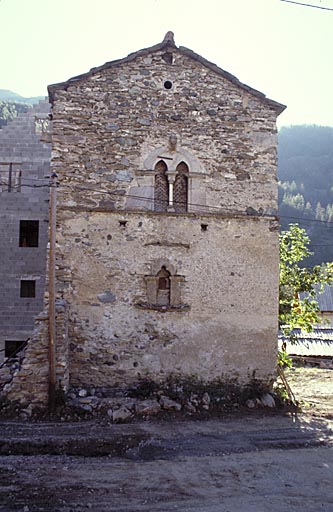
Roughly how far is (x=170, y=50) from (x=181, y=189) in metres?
3.52

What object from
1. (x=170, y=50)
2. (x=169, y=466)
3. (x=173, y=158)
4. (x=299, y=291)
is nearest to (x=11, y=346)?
(x=173, y=158)

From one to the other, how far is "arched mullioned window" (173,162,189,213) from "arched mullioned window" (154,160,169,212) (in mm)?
226

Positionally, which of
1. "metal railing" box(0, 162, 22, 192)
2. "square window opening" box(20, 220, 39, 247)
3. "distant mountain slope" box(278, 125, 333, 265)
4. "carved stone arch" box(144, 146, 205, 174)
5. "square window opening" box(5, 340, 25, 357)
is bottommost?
"square window opening" box(5, 340, 25, 357)

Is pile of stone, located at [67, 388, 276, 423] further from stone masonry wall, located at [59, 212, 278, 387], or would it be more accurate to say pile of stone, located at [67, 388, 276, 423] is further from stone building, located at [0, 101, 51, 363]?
stone building, located at [0, 101, 51, 363]

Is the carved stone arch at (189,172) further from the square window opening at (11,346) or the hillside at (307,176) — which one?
the hillside at (307,176)

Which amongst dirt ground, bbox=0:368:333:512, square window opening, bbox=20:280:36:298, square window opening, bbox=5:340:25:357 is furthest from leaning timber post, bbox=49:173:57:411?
square window opening, bbox=5:340:25:357

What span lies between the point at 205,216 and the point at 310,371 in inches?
414

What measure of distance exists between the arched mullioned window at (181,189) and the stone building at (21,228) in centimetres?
594

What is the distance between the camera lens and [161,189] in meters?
11.7

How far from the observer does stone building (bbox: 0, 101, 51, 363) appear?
631 inches

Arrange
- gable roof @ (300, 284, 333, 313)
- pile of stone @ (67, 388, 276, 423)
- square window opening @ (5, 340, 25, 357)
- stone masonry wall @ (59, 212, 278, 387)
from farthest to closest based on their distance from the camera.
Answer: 1. gable roof @ (300, 284, 333, 313)
2. square window opening @ (5, 340, 25, 357)
3. stone masonry wall @ (59, 212, 278, 387)
4. pile of stone @ (67, 388, 276, 423)

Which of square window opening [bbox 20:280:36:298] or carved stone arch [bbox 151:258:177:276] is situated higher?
carved stone arch [bbox 151:258:177:276]

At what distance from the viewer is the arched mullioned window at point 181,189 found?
11727 mm

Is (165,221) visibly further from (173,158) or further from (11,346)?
(11,346)
